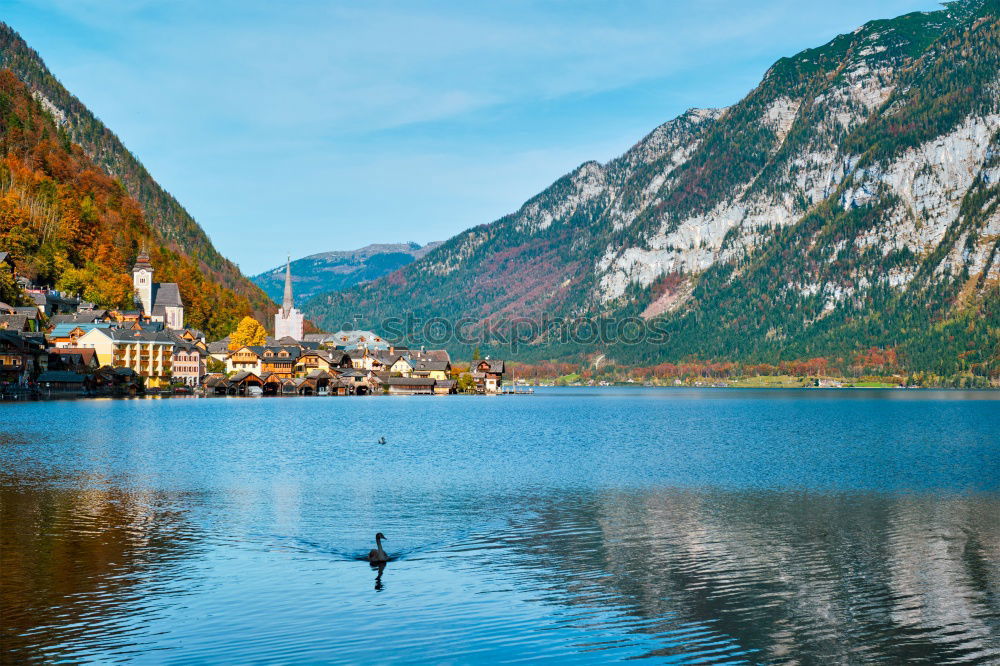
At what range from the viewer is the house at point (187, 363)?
604ft

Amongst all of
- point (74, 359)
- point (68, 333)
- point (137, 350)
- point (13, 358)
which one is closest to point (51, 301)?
point (68, 333)

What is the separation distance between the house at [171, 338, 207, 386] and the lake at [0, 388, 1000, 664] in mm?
125168

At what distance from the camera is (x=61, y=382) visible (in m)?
153

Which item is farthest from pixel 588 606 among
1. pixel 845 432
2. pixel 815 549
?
pixel 845 432

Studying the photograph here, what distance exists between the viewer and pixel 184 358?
18688 cm

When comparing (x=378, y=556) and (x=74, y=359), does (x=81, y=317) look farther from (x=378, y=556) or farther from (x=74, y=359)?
(x=378, y=556)

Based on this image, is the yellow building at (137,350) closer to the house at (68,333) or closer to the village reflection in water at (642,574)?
the house at (68,333)

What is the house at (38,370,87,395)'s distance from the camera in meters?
150

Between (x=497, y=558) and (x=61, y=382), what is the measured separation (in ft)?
471

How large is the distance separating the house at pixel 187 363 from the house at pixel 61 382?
26.9m

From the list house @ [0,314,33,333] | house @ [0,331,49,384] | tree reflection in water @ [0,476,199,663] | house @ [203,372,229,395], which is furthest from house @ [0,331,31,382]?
tree reflection in water @ [0,476,199,663]

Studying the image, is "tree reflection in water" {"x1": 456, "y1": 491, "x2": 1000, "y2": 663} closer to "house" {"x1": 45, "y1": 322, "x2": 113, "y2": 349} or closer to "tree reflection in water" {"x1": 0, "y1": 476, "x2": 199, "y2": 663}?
"tree reflection in water" {"x1": 0, "y1": 476, "x2": 199, "y2": 663}

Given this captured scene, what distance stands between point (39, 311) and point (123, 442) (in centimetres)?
10658

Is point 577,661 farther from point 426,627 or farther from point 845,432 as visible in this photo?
point 845,432
